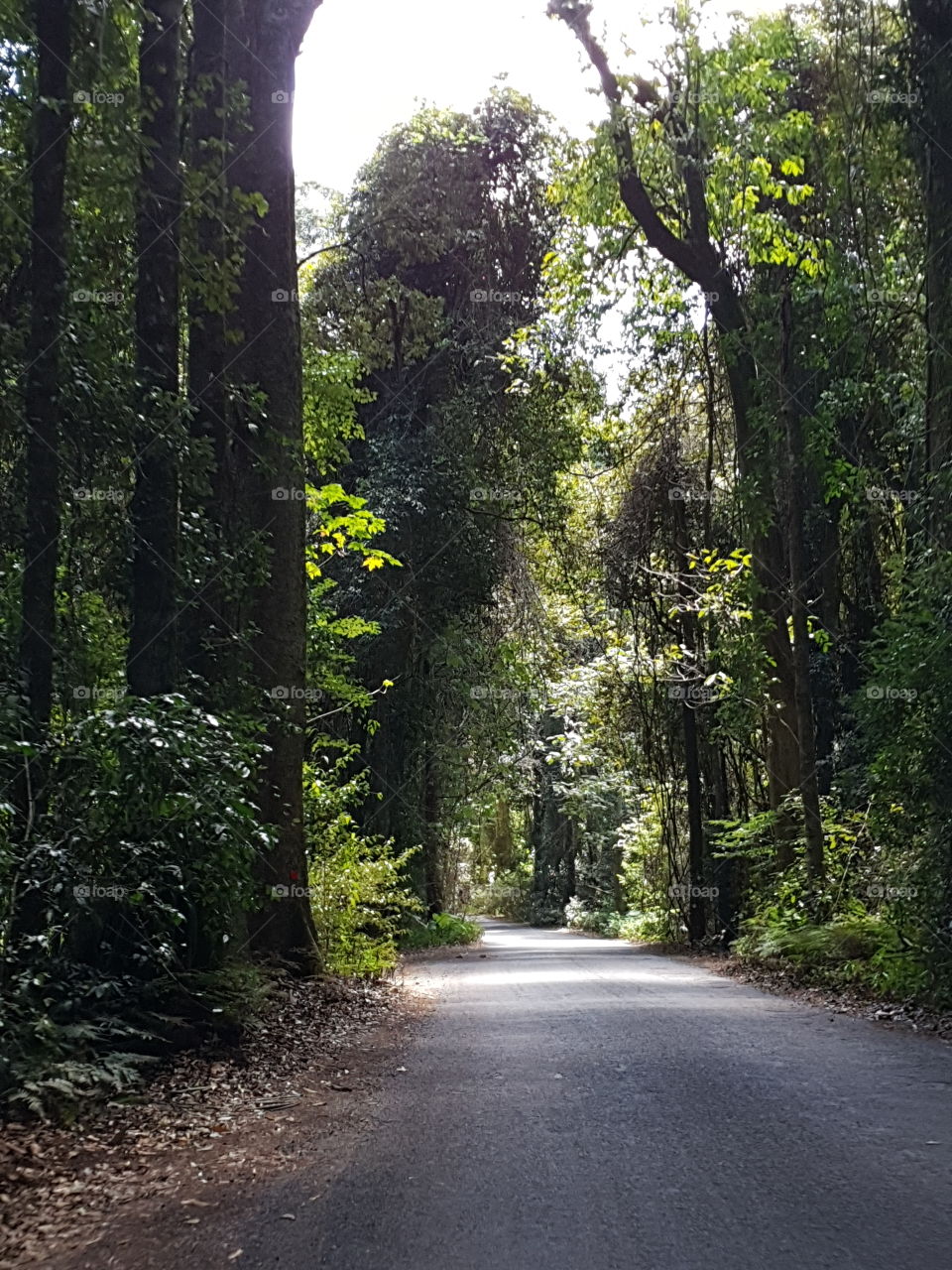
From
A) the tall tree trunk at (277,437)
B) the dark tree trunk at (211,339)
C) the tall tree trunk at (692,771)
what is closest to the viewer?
the dark tree trunk at (211,339)

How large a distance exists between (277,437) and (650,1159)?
7.58 meters

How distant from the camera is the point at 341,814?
46.7ft

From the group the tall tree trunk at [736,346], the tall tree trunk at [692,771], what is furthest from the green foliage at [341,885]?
the tall tree trunk at [692,771]

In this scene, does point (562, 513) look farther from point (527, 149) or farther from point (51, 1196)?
point (51, 1196)

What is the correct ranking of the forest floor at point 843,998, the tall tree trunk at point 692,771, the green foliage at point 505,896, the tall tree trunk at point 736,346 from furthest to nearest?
the green foliage at point 505,896 → the tall tree trunk at point 692,771 → the tall tree trunk at point 736,346 → the forest floor at point 843,998

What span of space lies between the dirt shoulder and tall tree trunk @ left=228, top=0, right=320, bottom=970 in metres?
2.68

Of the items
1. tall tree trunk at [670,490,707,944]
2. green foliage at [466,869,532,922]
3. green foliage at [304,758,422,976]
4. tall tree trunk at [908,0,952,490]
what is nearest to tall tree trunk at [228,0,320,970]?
green foliage at [304,758,422,976]

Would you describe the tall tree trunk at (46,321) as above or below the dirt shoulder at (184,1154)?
above

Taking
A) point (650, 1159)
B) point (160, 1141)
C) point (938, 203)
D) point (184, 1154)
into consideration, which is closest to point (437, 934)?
point (938, 203)

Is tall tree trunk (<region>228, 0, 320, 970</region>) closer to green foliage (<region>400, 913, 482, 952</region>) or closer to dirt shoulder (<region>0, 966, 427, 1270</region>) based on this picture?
dirt shoulder (<region>0, 966, 427, 1270</region>)

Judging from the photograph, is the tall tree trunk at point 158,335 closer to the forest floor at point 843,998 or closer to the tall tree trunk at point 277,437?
the tall tree trunk at point 277,437

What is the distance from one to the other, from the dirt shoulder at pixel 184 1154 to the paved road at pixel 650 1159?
0.27 meters

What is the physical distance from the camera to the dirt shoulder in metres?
4.21

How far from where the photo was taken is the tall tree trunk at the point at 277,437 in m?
11.0
